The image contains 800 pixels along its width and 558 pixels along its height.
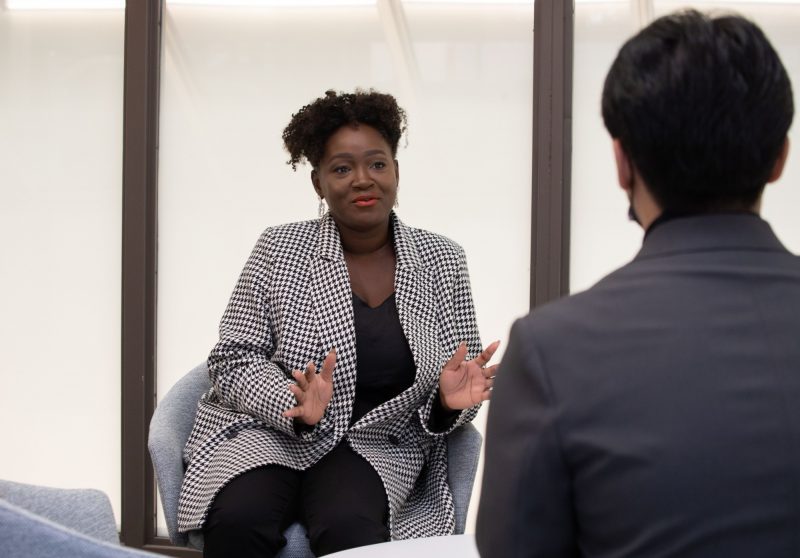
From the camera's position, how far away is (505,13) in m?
3.41

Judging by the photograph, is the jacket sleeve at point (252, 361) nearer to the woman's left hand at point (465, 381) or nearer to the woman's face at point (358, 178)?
the woman's face at point (358, 178)

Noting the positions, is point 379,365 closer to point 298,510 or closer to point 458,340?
point 458,340

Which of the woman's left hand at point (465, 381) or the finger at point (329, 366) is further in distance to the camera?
the woman's left hand at point (465, 381)

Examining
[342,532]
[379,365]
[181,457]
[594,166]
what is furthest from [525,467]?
[594,166]

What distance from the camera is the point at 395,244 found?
2.74 meters

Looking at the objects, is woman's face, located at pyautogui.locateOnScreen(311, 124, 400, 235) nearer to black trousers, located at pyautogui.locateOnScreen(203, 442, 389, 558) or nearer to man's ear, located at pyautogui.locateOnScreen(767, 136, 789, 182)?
black trousers, located at pyautogui.locateOnScreen(203, 442, 389, 558)

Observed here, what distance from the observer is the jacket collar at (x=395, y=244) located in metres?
2.68

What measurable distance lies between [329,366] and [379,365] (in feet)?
0.86

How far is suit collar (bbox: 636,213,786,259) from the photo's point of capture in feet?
3.34

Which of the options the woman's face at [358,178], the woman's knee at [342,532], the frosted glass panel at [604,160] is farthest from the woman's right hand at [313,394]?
the frosted glass panel at [604,160]

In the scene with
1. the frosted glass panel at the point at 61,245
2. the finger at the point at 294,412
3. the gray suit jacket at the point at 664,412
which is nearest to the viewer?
the gray suit jacket at the point at 664,412

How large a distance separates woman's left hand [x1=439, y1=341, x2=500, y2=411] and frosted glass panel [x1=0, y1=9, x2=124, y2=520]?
5.46ft

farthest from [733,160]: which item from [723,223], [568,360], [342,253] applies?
[342,253]

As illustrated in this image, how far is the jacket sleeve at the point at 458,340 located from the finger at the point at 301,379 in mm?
342
